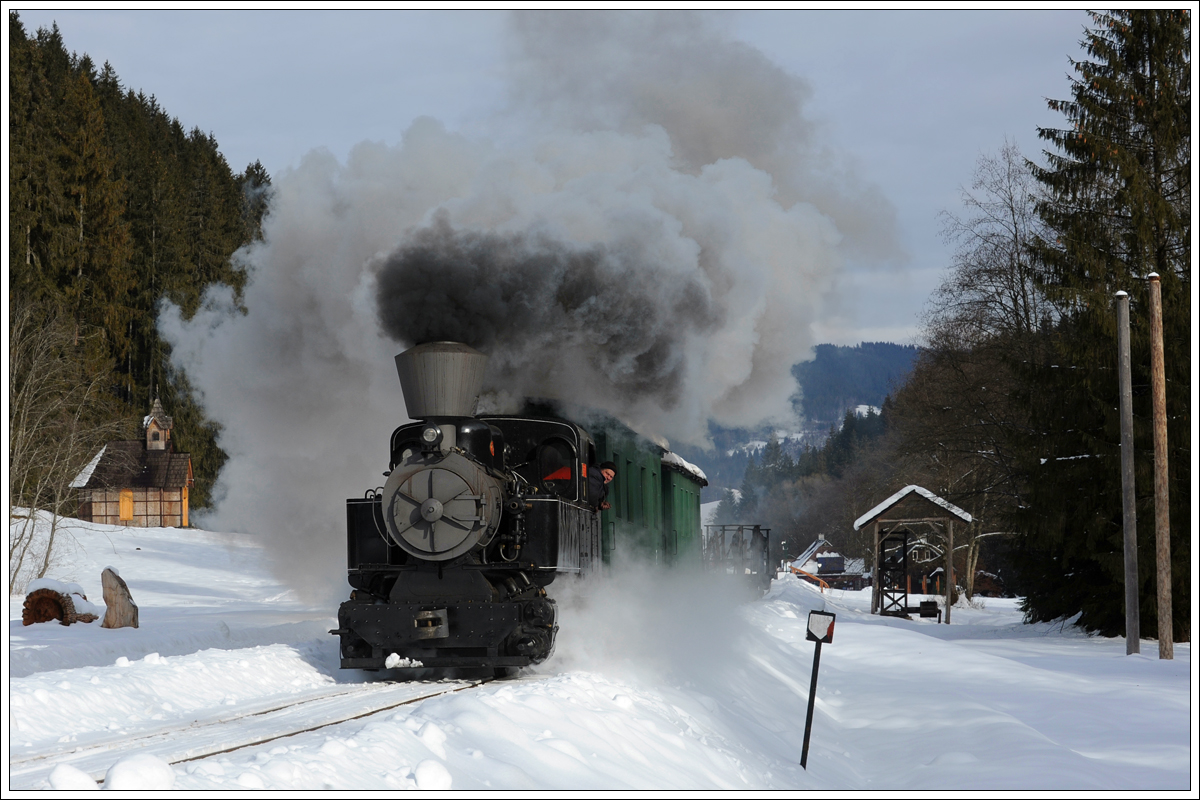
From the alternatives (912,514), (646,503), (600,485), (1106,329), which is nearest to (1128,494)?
(1106,329)

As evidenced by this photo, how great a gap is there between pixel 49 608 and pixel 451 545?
973 centimetres

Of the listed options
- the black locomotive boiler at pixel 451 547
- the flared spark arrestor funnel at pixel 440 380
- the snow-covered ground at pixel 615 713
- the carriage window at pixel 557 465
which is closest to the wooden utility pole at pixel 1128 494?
the snow-covered ground at pixel 615 713

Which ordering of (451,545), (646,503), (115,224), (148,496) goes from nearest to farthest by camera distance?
1. (451,545)
2. (646,503)
3. (148,496)
4. (115,224)

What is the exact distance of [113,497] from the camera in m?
42.1

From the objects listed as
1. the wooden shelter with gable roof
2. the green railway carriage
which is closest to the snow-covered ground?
the green railway carriage

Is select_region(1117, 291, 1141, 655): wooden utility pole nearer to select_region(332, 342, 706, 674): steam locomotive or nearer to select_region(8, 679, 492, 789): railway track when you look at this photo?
select_region(332, 342, 706, 674): steam locomotive

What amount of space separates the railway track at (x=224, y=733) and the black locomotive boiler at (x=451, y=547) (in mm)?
590

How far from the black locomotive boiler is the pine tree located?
10.4 meters

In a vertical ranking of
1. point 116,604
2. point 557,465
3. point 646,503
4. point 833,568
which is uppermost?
point 557,465

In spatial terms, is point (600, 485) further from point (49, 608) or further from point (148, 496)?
point (148, 496)

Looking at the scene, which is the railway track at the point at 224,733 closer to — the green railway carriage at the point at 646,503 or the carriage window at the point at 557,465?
the carriage window at the point at 557,465

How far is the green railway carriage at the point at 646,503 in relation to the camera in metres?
12.6

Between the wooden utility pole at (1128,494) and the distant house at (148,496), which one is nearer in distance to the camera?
the wooden utility pole at (1128,494)

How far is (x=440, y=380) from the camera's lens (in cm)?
930
